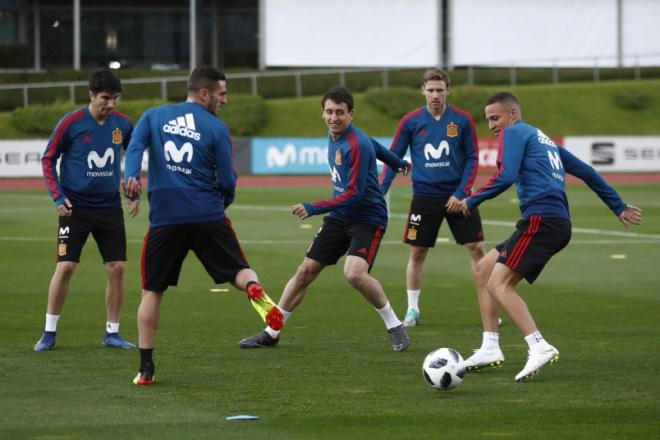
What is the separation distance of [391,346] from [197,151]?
9.13ft

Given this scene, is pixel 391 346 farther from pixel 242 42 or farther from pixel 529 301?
pixel 242 42

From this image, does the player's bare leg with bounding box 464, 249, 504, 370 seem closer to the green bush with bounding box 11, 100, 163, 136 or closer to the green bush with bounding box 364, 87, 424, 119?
the green bush with bounding box 11, 100, 163, 136

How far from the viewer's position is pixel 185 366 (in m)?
9.63

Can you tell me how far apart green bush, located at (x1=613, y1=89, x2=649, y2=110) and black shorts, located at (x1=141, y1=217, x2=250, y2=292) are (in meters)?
42.7

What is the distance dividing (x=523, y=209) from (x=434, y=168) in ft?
9.30

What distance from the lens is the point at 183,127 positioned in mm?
8719

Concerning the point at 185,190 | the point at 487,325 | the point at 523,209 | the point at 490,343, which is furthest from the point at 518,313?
the point at 185,190

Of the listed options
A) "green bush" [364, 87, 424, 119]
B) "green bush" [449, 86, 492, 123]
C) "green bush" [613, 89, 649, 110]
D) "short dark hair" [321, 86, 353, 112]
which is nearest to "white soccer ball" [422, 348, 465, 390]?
"short dark hair" [321, 86, 353, 112]

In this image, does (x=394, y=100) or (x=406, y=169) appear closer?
(x=406, y=169)

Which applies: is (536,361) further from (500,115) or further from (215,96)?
(215,96)

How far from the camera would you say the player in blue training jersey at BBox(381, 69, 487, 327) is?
40.0 feet

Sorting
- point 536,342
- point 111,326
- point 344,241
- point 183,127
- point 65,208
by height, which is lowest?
point 111,326

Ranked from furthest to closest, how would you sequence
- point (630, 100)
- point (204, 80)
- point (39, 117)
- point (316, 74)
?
point (316, 74)
point (630, 100)
point (39, 117)
point (204, 80)

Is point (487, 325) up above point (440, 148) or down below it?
below
